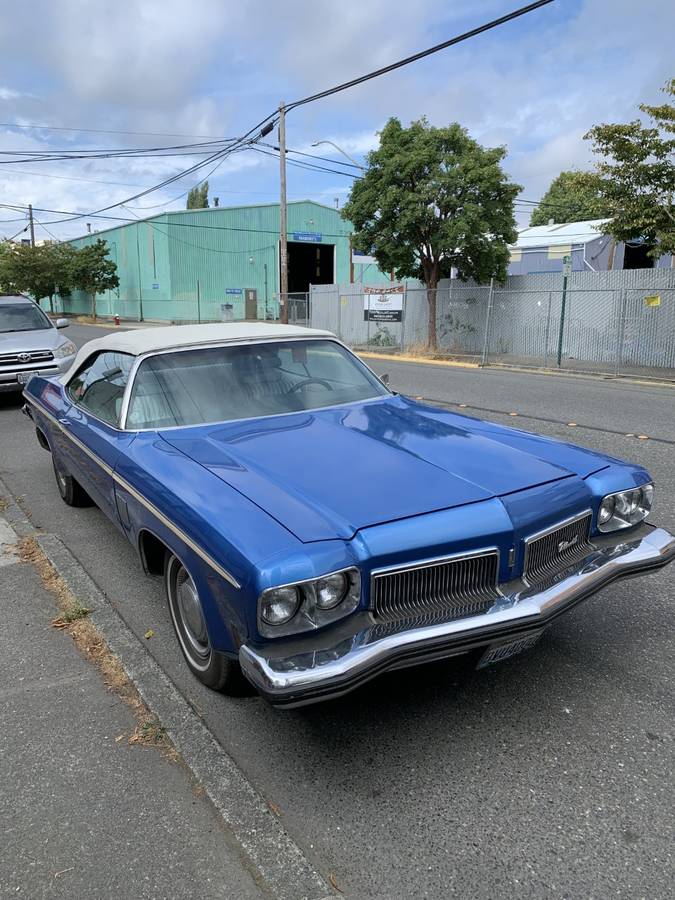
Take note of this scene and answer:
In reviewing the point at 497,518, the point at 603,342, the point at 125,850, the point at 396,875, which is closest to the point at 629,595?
the point at 497,518

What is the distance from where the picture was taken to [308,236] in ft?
156

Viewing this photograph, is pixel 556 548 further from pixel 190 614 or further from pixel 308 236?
pixel 308 236

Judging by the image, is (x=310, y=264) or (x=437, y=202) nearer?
(x=437, y=202)

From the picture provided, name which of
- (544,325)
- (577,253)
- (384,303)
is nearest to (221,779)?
(544,325)

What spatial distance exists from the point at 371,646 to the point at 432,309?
1991 centimetres

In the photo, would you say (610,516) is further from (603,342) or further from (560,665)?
(603,342)

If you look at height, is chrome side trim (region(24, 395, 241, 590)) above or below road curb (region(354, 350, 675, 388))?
above

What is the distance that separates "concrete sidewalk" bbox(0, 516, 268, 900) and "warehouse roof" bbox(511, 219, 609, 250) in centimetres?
3294

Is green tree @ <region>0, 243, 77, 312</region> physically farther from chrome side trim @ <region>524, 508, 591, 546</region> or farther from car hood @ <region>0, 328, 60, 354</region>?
chrome side trim @ <region>524, 508, 591, 546</region>

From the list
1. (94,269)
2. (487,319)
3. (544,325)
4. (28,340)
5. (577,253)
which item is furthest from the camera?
(94,269)

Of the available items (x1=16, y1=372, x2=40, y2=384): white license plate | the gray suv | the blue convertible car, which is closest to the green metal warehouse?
the gray suv

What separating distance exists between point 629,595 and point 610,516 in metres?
1.04

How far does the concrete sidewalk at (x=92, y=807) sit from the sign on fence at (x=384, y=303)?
20.9 meters

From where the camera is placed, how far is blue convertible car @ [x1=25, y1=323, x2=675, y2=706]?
2.26 metres
